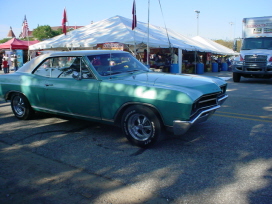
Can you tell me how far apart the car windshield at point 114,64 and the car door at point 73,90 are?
203 millimetres

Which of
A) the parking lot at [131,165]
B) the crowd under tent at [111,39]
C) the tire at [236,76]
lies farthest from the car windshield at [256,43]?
the parking lot at [131,165]

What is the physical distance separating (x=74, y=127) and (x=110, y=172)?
2.37 m

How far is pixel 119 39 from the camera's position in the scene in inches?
653

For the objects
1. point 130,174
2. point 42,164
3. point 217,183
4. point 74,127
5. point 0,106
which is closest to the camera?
point 217,183

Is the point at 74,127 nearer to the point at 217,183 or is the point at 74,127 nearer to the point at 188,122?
the point at 188,122

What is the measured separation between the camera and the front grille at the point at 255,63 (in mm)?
14391

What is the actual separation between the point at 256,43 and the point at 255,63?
4.59 ft

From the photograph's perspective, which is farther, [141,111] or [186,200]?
[141,111]

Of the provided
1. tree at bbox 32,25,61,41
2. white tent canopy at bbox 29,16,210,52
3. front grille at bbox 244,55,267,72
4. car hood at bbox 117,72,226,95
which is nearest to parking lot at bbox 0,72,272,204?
car hood at bbox 117,72,226,95

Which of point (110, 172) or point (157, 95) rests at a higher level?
point (157, 95)

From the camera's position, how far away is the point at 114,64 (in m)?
5.34

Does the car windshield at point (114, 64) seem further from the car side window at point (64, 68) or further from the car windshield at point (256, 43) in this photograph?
the car windshield at point (256, 43)

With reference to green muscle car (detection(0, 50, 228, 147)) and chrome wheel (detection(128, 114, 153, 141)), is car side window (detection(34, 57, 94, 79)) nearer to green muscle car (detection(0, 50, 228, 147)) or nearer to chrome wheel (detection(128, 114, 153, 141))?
green muscle car (detection(0, 50, 228, 147))

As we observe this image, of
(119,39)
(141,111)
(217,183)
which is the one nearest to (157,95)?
(141,111)
